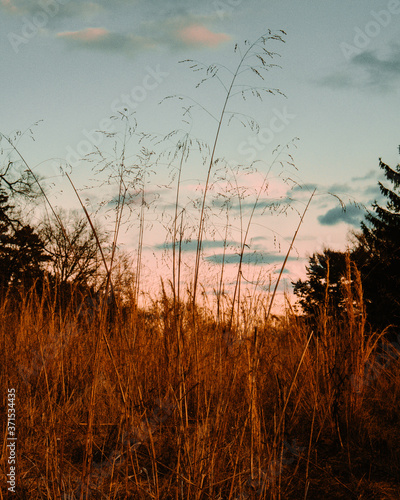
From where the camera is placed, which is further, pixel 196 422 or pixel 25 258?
pixel 25 258

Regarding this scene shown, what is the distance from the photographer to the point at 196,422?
1793 millimetres

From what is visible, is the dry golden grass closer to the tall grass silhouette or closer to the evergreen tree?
the tall grass silhouette

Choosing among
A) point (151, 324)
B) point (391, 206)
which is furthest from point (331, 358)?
point (391, 206)

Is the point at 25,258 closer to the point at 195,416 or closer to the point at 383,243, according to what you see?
Result: the point at 195,416

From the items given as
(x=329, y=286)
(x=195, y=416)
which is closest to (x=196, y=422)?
(x=195, y=416)

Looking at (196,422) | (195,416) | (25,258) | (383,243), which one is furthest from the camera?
(383,243)

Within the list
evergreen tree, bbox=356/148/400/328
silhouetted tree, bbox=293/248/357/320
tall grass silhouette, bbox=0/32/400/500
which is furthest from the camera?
evergreen tree, bbox=356/148/400/328

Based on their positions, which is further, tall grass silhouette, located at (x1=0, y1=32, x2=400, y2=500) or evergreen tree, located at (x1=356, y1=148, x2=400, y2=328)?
evergreen tree, located at (x1=356, y1=148, x2=400, y2=328)

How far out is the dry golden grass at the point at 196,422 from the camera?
1.82 m

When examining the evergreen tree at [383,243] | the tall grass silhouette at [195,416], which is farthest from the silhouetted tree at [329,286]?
the evergreen tree at [383,243]

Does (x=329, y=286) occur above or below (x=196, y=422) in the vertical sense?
above

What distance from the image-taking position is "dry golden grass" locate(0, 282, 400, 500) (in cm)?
182

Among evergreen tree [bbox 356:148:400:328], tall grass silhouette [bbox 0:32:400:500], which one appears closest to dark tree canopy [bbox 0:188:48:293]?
tall grass silhouette [bbox 0:32:400:500]

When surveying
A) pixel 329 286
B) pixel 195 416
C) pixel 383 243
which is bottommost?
pixel 195 416
